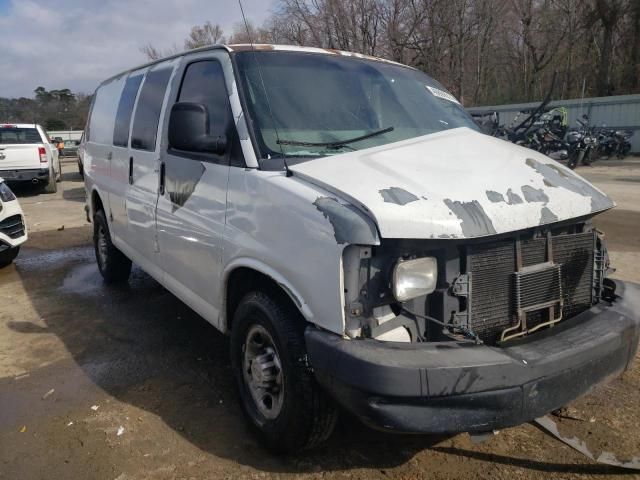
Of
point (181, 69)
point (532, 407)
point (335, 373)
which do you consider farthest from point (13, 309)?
point (532, 407)

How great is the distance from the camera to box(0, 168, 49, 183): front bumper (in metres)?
13.8

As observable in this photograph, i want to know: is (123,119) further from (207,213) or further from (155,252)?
(207,213)

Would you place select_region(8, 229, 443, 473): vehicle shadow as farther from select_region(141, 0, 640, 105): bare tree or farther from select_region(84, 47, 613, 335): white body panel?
select_region(141, 0, 640, 105): bare tree

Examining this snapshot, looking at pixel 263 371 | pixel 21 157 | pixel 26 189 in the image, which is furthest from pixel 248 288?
pixel 26 189

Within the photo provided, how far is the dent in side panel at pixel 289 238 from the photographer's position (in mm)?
2354

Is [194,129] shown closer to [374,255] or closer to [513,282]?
[374,255]

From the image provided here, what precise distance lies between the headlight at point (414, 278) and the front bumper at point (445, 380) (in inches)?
8.8

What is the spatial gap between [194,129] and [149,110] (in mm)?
1570

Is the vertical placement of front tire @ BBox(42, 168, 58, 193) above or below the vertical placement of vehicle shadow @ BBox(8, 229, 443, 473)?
above

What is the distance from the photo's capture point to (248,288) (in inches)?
122

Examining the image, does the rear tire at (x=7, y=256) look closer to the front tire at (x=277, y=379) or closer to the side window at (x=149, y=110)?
the side window at (x=149, y=110)

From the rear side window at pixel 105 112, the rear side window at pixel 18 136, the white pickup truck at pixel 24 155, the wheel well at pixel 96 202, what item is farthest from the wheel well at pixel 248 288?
the rear side window at pixel 18 136

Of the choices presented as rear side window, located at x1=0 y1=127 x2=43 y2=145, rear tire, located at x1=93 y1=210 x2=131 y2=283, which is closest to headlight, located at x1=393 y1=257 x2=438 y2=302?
rear tire, located at x1=93 y1=210 x2=131 y2=283

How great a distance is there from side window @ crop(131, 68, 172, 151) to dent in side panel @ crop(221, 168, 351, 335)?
149cm
